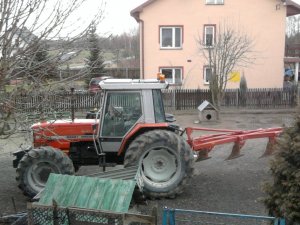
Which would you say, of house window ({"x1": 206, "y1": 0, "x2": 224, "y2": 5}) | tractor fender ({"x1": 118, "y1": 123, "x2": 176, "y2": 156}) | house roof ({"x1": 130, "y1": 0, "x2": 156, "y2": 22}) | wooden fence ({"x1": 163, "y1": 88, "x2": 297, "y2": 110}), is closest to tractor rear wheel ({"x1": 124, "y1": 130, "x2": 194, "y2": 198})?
tractor fender ({"x1": 118, "y1": 123, "x2": 176, "y2": 156})

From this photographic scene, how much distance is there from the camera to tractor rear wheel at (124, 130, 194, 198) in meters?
7.89

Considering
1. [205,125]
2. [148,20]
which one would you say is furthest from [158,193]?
[148,20]

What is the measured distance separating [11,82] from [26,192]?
3.65 m

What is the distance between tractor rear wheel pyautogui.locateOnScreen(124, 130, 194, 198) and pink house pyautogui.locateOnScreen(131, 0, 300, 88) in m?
18.5

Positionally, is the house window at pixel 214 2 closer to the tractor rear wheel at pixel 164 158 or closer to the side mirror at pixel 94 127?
the side mirror at pixel 94 127

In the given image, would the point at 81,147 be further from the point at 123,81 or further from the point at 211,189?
the point at 211,189

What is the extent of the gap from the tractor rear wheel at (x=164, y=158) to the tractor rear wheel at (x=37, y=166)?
43.3 inches

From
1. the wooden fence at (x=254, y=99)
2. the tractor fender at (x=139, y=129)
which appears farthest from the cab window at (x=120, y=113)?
the wooden fence at (x=254, y=99)

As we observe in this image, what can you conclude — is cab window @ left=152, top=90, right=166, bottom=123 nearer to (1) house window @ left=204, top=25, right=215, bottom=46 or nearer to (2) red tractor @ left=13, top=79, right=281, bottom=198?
(2) red tractor @ left=13, top=79, right=281, bottom=198

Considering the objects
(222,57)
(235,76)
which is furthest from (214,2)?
(222,57)

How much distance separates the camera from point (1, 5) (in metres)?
4.11

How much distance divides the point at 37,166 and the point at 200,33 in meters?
20.5

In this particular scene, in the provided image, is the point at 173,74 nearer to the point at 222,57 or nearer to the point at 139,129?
the point at 222,57

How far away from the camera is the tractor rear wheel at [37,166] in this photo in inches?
304
